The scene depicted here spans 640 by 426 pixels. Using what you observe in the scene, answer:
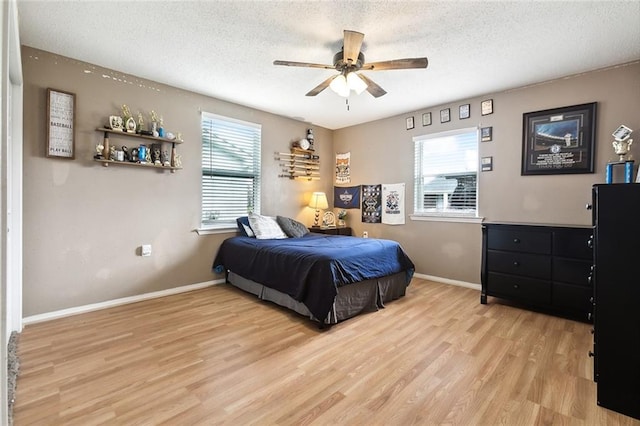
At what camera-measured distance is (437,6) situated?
210 cm

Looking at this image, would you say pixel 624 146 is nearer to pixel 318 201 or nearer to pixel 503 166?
pixel 503 166

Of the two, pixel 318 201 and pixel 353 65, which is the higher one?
pixel 353 65

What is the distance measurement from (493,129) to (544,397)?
120 inches

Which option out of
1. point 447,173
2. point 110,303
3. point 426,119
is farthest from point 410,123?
point 110,303

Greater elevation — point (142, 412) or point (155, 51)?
point (155, 51)

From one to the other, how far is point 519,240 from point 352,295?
6.14ft

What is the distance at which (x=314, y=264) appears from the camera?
9.01 feet

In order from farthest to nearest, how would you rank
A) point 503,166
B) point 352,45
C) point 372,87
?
1. point 503,166
2. point 372,87
3. point 352,45

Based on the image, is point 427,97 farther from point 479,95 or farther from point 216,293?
point 216,293

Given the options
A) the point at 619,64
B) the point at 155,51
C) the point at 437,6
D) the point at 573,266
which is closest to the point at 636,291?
the point at 573,266

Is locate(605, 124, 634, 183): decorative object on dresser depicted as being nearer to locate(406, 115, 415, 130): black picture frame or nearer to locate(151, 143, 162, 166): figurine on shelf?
locate(406, 115, 415, 130): black picture frame

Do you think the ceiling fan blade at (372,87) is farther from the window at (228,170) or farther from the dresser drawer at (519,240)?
the window at (228,170)

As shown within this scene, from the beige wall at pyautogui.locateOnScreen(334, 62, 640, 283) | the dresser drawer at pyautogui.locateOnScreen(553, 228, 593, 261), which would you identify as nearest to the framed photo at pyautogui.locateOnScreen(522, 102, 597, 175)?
the beige wall at pyautogui.locateOnScreen(334, 62, 640, 283)

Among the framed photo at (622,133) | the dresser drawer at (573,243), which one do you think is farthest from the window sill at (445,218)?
the framed photo at (622,133)
